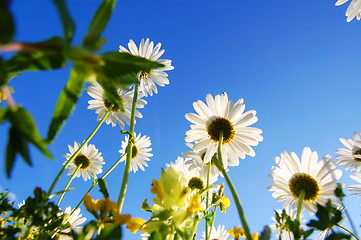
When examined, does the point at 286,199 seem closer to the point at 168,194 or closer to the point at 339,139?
the point at 168,194

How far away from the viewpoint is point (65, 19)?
352mm

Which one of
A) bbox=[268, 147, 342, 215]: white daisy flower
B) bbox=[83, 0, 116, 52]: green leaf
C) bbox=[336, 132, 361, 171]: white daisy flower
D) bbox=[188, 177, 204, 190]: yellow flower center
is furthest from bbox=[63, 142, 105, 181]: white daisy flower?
bbox=[83, 0, 116, 52]: green leaf

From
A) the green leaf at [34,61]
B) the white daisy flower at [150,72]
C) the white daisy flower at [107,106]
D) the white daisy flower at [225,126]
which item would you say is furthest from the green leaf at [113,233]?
the white daisy flower at [150,72]

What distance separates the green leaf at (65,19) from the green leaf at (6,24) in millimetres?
49

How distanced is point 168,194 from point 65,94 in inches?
14.9

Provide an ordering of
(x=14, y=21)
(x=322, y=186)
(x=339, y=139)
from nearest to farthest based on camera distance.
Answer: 1. (x=14, y=21)
2. (x=322, y=186)
3. (x=339, y=139)

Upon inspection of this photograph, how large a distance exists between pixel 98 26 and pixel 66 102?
0.54ft

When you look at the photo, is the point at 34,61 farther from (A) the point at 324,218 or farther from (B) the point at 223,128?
(B) the point at 223,128

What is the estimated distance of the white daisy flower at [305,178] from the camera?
1475mm

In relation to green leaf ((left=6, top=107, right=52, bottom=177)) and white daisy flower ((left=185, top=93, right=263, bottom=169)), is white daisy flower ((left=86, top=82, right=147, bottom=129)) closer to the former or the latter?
white daisy flower ((left=185, top=93, right=263, bottom=169))

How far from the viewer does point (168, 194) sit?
30.6 inches

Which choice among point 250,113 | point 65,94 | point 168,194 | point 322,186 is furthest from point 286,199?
point 65,94

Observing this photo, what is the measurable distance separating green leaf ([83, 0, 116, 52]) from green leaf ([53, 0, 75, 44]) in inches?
1.1

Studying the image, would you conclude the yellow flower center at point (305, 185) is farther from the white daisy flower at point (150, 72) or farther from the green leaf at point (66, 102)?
the white daisy flower at point (150, 72)
